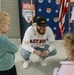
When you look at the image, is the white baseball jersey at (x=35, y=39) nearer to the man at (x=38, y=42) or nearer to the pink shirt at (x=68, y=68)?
the man at (x=38, y=42)

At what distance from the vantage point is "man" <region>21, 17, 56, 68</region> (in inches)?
101

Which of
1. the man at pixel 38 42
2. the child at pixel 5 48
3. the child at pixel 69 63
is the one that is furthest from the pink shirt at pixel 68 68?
the man at pixel 38 42

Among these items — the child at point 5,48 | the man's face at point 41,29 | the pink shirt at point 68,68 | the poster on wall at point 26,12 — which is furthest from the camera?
the poster on wall at point 26,12

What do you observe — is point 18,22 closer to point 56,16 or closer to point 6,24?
point 56,16

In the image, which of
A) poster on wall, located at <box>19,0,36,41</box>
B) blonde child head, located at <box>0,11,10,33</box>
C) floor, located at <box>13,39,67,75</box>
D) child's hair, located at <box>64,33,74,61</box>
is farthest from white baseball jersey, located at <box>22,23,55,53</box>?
child's hair, located at <box>64,33,74,61</box>

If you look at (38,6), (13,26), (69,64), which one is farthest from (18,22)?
(69,64)

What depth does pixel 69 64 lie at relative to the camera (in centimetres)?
141

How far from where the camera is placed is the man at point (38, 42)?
2.56 m

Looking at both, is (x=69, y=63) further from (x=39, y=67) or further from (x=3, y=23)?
(x=39, y=67)

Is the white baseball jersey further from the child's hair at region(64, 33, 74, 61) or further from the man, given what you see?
the child's hair at region(64, 33, 74, 61)

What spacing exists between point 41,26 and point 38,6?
1003 mm

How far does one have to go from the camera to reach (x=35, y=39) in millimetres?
2680

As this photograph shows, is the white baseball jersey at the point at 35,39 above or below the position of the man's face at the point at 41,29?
below

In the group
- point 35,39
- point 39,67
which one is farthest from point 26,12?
point 39,67
